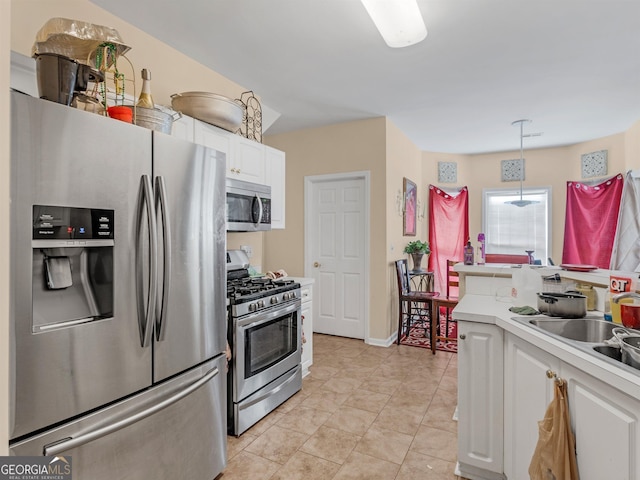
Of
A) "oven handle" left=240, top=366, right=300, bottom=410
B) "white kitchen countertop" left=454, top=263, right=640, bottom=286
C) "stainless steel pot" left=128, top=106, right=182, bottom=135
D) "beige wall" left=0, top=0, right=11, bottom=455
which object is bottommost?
"oven handle" left=240, top=366, right=300, bottom=410

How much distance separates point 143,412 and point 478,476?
173 centimetres

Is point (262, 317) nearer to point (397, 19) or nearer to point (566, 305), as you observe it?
point (566, 305)

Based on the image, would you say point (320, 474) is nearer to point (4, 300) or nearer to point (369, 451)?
point (369, 451)

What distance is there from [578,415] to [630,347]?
0.31m

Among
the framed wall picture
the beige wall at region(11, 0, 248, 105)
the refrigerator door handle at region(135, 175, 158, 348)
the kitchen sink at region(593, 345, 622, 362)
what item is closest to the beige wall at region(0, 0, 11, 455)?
the refrigerator door handle at region(135, 175, 158, 348)

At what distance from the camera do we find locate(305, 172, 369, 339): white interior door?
14.4 ft

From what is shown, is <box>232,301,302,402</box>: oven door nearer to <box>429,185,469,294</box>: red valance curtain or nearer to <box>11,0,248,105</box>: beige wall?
<box>11,0,248,105</box>: beige wall

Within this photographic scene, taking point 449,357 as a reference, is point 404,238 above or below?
above

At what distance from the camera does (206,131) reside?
2.47 metres

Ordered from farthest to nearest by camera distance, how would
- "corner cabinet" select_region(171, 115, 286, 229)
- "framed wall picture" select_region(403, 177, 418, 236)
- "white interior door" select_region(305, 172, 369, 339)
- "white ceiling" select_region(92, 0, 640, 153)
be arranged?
"framed wall picture" select_region(403, 177, 418, 236)
"white interior door" select_region(305, 172, 369, 339)
"corner cabinet" select_region(171, 115, 286, 229)
"white ceiling" select_region(92, 0, 640, 153)

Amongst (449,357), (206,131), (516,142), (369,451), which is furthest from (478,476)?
(516,142)

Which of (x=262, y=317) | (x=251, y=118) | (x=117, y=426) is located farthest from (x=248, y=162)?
(x=117, y=426)

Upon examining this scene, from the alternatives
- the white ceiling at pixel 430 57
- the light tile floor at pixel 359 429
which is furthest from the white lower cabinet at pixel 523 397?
the white ceiling at pixel 430 57

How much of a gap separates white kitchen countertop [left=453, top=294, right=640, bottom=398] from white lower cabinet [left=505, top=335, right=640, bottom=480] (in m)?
0.05
